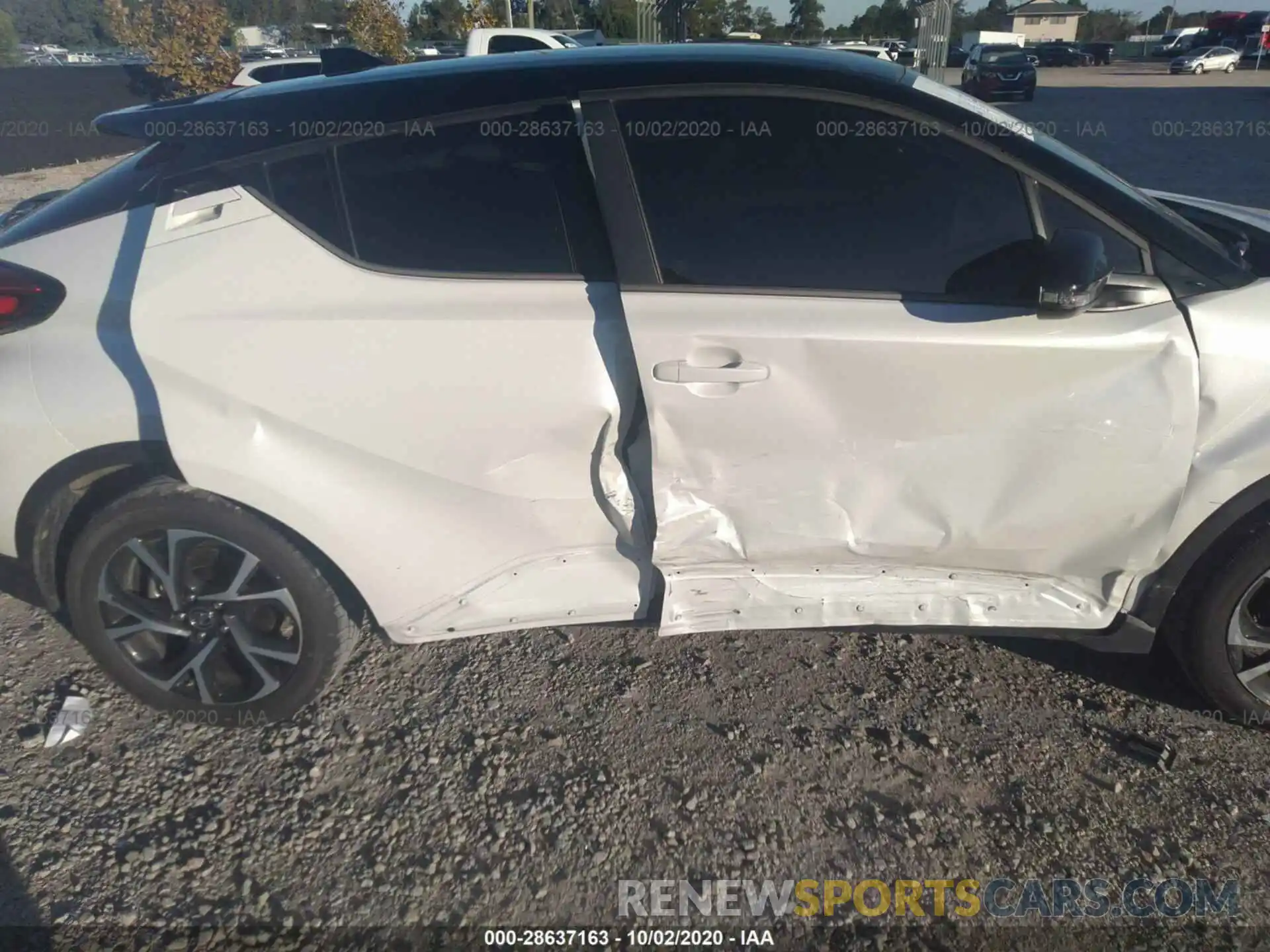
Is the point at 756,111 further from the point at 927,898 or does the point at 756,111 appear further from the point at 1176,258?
the point at 927,898

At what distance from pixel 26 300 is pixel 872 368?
2.21m

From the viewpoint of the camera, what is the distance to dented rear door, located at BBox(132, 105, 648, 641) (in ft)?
7.25

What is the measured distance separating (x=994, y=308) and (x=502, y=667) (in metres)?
1.82

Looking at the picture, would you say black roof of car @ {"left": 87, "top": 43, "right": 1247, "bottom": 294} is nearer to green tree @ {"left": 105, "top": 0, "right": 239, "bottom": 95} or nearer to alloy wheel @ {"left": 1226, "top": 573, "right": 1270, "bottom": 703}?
alloy wheel @ {"left": 1226, "top": 573, "right": 1270, "bottom": 703}

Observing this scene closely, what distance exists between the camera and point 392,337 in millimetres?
2203

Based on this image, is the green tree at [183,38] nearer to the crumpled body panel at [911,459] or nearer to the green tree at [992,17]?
the crumpled body panel at [911,459]

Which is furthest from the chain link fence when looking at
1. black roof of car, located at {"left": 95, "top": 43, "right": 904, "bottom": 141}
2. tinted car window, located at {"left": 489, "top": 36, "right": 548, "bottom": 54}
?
black roof of car, located at {"left": 95, "top": 43, "right": 904, "bottom": 141}

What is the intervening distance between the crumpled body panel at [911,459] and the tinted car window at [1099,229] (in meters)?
0.15

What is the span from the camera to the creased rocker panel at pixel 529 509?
2213 mm

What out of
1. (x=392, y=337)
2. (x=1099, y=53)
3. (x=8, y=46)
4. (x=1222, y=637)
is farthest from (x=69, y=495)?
(x=1099, y=53)

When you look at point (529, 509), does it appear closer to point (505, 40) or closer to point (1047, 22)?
point (505, 40)

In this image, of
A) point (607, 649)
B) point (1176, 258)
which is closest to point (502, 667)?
point (607, 649)

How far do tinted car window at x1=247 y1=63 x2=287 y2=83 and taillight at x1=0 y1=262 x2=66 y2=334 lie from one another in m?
10.4

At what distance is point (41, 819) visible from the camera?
233cm
